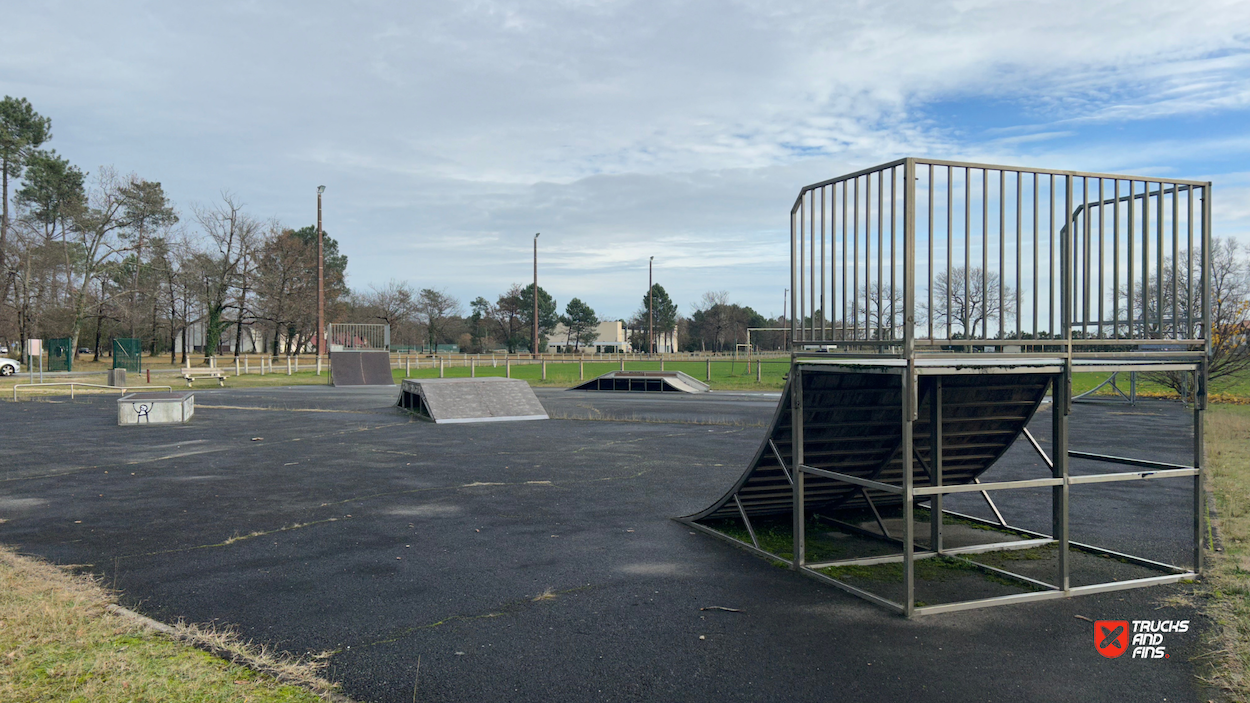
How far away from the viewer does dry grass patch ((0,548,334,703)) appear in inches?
141

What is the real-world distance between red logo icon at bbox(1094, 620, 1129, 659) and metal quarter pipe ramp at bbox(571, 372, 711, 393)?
21682mm

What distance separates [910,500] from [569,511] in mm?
3971

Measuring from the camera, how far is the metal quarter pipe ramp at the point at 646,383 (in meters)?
26.7

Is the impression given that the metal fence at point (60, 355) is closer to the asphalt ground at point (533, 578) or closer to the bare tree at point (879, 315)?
the asphalt ground at point (533, 578)

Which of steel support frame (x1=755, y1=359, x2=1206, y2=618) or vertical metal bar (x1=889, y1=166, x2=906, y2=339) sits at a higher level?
vertical metal bar (x1=889, y1=166, x2=906, y2=339)

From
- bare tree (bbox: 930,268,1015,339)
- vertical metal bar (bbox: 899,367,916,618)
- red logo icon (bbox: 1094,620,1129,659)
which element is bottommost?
red logo icon (bbox: 1094,620,1129,659)

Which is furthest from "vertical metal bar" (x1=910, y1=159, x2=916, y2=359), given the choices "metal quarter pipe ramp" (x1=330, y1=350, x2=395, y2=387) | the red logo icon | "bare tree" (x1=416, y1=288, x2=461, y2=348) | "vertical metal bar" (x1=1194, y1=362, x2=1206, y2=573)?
"bare tree" (x1=416, y1=288, x2=461, y2=348)

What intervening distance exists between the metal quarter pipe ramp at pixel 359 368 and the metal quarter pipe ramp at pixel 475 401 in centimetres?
1408

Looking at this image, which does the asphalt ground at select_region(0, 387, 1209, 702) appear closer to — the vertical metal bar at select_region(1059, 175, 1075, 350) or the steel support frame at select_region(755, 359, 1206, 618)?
the steel support frame at select_region(755, 359, 1206, 618)

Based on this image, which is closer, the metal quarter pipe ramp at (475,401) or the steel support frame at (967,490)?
the steel support frame at (967,490)

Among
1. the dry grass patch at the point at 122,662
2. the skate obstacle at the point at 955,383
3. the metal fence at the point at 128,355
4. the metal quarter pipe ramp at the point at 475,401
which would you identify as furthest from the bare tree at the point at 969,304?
the metal fence at the point at 128,355

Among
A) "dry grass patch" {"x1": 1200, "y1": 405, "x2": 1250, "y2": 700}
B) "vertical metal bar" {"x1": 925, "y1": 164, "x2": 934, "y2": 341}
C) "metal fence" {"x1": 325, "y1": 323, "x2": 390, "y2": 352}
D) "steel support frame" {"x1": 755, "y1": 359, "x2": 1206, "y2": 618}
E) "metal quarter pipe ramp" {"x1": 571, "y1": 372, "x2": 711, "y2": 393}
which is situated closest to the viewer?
"dry grass patch" {"x1": 1200, "y1": 405, "x2": 1250, "y2": 700}

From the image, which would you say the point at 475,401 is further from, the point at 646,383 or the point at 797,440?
the point at 797,440

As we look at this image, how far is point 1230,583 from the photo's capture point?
5.25 metres
